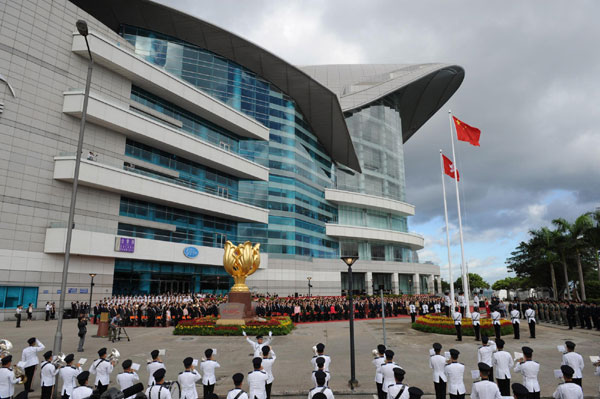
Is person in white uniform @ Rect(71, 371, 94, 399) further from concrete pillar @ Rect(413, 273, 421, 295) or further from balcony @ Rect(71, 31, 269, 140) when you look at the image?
concrete pillar @ Rect(413, 273, 421, 295)

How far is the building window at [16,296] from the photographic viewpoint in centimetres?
3053

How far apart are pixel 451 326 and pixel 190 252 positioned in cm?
3072

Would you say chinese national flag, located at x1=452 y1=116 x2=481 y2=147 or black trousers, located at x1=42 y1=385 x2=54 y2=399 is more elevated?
chinese national flag, located at x1=452 y1=116 x2=481 y2=147

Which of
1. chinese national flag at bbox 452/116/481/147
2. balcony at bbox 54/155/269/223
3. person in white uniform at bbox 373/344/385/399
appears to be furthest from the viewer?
balcony at bbox 54/155/269/223

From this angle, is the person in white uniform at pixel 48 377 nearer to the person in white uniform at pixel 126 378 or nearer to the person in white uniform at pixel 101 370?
the person in white uniform at pixel 101 370

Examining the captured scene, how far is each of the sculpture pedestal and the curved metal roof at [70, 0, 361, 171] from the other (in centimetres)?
3861

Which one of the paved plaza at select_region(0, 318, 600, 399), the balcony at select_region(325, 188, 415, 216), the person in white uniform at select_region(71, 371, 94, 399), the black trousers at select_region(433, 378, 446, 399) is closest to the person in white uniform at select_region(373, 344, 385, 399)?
the paved plaza at select_region(0, 318, 600, 399)

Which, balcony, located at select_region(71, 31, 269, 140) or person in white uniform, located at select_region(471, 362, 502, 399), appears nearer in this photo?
person in white uniform, located at select_region(471, 362, 502, 399)

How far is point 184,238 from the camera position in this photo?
4559 cm

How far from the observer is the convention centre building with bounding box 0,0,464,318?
32844 millimetres

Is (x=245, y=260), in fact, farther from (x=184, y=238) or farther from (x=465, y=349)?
(x=184, y=238)

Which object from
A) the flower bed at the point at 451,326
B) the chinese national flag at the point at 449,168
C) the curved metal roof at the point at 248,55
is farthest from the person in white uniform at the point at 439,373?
the curved metal roof at the point at 248,55

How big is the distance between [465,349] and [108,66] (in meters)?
40.7

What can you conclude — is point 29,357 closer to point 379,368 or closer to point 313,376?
point 313,376
